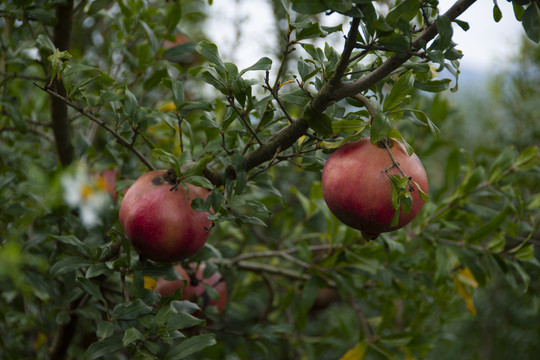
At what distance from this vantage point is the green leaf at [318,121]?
25.9 inches

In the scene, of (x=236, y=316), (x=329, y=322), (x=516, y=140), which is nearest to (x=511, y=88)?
(x=516, y=140)

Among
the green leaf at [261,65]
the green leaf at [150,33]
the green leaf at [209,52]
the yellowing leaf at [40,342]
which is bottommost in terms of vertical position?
the yellowing leaf at [40,342]

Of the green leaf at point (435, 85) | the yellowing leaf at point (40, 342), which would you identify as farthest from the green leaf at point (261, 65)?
the yellowing leaf at point (40, 342)

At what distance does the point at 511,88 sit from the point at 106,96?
2668 millimetres

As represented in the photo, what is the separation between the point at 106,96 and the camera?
809 millimetres

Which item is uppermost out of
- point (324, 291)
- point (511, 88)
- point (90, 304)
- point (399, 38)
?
point (511, 88)

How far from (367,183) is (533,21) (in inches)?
11.5

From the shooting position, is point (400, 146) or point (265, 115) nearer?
point (400, 146)

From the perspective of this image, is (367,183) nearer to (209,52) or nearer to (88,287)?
(209,52)

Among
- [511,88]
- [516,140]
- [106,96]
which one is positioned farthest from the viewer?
[511,88]

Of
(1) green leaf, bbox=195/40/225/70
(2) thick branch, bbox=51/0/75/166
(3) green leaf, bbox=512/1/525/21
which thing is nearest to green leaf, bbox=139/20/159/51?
(2) thick branch, bbox=51/0/75/166

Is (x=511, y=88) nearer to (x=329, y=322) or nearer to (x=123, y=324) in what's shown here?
(x=329, y=322)

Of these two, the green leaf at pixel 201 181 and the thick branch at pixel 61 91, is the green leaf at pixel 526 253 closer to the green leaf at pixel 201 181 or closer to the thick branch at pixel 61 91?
the green leaf at pixel 201 181

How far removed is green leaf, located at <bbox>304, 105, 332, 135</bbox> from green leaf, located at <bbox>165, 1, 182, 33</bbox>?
672 millimetres
